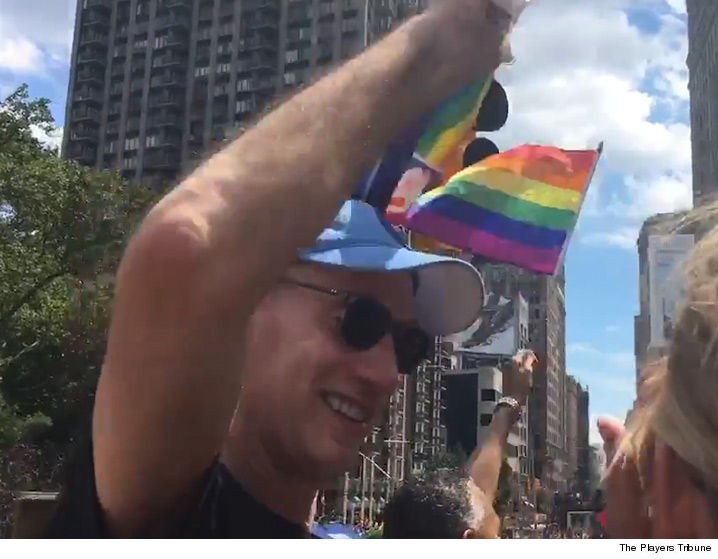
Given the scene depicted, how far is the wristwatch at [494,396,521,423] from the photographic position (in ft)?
5.14

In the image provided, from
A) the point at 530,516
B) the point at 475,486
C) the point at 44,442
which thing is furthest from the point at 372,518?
the point at 44,442

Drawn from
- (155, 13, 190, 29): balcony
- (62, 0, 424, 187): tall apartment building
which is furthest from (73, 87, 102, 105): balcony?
(155, 13, 190, 29): balcony

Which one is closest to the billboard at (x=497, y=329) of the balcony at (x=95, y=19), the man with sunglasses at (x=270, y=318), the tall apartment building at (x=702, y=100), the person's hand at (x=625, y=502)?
the man with sunglasses at (x=270, y=318)

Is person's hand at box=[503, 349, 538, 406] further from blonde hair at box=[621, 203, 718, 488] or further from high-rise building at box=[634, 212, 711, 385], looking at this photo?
blonde hair at box=[621, 203, 718, 488]

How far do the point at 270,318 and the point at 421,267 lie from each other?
0.35 metres

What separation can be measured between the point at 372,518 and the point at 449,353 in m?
0.37

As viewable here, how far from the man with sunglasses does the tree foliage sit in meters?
0.29

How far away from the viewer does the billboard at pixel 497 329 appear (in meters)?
1.52

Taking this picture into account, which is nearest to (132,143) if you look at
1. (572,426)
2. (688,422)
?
(572,426)

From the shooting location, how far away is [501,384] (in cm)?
158

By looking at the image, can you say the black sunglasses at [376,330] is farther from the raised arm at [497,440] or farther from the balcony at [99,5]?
the balcony at [99,5]

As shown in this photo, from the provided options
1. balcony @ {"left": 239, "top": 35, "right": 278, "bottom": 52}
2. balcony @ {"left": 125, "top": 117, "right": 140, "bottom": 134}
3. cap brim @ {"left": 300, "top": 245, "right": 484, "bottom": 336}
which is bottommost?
cap brim @ {"left": 300, "top": 245, "right": 484, "bottom": 336}
